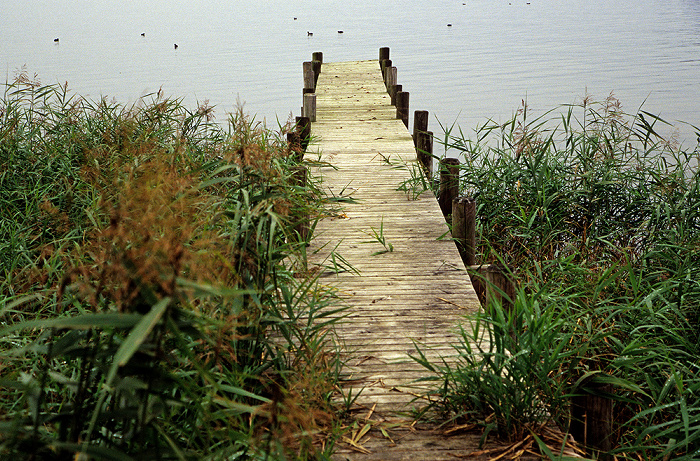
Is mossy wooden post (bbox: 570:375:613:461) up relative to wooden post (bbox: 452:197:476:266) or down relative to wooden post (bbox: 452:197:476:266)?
down

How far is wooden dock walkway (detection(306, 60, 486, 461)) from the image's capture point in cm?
302

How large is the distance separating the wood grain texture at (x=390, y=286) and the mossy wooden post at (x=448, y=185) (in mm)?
141

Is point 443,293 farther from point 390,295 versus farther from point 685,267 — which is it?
point 685,267

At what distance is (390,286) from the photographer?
459cm

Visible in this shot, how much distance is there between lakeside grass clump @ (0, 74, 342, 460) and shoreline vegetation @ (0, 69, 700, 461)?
0.05 ft

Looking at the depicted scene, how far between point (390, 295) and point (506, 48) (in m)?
26.2

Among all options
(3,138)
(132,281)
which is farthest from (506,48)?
(132,281)

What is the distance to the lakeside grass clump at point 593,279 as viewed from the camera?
121 inches

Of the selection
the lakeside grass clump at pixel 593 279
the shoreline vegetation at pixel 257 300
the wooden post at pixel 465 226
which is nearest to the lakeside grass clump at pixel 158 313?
the shoreline vegetation at pixel 257 300

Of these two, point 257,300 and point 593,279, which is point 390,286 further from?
point 257,300

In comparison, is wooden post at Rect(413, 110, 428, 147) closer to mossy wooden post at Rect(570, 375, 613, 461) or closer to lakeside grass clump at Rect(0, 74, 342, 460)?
lakeside grass clump at Rect(0, 74, 342, 460)

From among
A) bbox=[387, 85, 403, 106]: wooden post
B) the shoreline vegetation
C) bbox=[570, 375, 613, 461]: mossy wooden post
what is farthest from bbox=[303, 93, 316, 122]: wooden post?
bbox=[570, 375, 613, 461]: mossy wooden post

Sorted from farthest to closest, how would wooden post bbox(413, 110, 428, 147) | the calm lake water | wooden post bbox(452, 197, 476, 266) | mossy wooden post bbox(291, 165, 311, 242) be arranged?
the calm lake water → wooden post bbox(413, 110, 428, 147) → wooden post bbox(452, 197, 476, 266) → mossy wooden post bbox(291, 165, 311, 242)

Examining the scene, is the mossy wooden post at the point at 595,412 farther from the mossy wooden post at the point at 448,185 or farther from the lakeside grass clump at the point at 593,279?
the mossy wooden post at the point at 448,185
